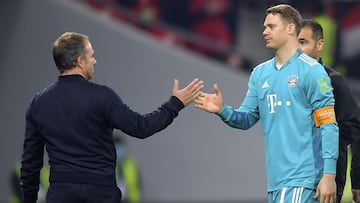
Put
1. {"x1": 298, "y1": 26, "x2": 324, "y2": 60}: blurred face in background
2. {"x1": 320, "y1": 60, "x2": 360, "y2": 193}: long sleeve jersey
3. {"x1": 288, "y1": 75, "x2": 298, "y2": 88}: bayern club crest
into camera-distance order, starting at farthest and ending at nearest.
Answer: {"x1": 298, "y1": 26, "x2": 324, "y2": 60}: blurred face in background, {"x1": 320, "y1": 60, "x2": 360, "y2": 193}: long sleeve jersey, {"x1": 288, "y1": 75, "x2": 298, "y2": 88}: bayern club crest

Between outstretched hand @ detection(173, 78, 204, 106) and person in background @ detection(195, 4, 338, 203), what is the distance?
368 millimetres

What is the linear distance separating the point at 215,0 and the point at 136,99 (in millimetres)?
1483

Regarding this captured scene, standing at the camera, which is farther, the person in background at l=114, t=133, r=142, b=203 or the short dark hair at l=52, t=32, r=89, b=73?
the person in background at l=114, t=133, r=142, b=203

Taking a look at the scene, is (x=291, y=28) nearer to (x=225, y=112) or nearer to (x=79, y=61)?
(x=225, y=112)

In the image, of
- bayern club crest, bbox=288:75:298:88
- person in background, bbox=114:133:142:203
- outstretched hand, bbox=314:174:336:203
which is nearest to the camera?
outstretched hand, bbox=314:174:336:203

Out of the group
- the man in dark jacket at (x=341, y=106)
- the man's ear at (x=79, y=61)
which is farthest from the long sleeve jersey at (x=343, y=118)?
the man's ear at (x=79, y=61)

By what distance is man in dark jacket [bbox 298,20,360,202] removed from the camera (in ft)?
22.0

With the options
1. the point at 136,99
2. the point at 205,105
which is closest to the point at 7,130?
the point at 136,99

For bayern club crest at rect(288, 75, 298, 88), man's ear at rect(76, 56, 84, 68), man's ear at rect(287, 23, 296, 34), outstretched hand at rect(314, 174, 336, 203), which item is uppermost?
man's ear at rect(287, 23, 296, 34)

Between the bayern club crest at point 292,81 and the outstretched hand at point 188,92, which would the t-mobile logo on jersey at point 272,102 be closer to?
the bayern club crest at point 292,81

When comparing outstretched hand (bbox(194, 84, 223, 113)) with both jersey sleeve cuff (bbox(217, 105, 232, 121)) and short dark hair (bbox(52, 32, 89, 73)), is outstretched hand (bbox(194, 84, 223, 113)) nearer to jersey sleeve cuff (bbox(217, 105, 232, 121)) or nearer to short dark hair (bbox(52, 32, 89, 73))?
jersey sleeve cuff (bbox(217, 105, 232, 121))

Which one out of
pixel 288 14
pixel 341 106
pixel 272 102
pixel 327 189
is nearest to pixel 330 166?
pixel 327 189

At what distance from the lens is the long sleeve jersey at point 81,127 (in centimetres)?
630

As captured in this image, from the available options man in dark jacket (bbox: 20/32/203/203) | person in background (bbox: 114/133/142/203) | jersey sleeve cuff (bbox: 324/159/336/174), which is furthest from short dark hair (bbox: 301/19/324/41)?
person in background (bbox: 114/133/142/203)
